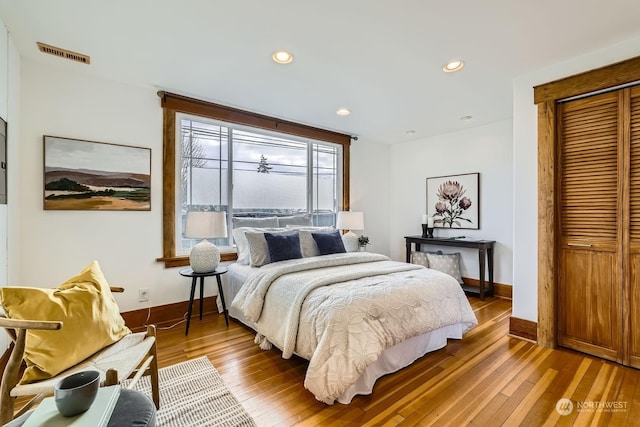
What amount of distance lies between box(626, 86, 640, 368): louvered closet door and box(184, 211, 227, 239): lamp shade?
3.39 m

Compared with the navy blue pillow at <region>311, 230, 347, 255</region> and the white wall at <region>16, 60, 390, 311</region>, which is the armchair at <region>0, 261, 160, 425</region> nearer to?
the white wall at <region>16, 60, 390, 311</region>

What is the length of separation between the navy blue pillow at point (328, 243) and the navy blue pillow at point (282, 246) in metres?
0.30

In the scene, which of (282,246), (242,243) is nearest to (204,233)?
(242,243)

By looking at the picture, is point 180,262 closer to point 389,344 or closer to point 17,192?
point 17,192

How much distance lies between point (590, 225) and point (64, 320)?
142 inches

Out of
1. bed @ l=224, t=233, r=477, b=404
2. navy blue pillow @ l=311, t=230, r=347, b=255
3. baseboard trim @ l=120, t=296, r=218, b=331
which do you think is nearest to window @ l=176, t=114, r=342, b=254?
baseboard trim @ l=120, t=296, r=218, b=331

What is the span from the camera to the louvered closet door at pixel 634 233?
7.20ft

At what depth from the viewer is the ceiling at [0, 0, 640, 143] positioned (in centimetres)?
187

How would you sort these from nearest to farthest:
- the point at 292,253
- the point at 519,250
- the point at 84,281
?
the point at 84,281 → the point at 519,250 → the point at 292,253

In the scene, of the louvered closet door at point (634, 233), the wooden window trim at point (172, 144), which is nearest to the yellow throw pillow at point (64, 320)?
the wooden window trim at point (172, 144)

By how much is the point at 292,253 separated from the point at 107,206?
1.82m

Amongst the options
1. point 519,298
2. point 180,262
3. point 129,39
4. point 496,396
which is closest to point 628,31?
point 519,298

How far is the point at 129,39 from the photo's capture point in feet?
7.26
